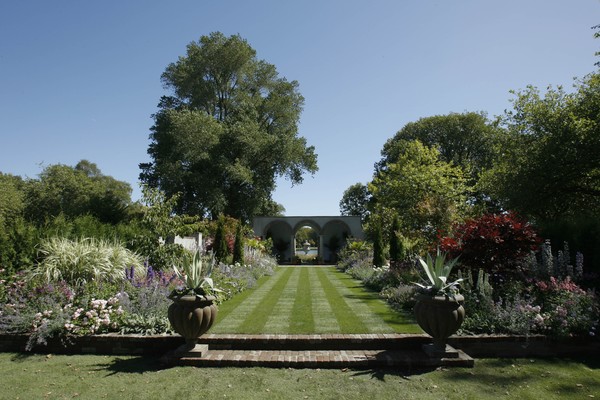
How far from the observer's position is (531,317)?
18.7 ft

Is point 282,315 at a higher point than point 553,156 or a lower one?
lower

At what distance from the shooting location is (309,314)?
24.3 ft

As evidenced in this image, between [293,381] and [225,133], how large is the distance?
22.2 metres

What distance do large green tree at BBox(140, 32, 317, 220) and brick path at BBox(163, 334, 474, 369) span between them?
18.8 meters

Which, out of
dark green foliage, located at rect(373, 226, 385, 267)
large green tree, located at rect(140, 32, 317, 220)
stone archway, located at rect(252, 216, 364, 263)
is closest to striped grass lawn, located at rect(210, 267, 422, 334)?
dark green foliage, located at rect(373, 226, 385, 267)

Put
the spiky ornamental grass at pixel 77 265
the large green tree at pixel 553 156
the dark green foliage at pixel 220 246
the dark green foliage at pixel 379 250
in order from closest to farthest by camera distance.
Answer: the spiky ornamental grass at pixel 77 265, the large green tree at pixel 553 156, the dark green foliage at pixel 220 246, the dark green foliage at pixel 379 250

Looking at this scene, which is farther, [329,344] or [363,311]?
[363,311]

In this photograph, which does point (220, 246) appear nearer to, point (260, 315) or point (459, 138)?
point (260, 315)

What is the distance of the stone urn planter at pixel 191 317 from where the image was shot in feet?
16.7

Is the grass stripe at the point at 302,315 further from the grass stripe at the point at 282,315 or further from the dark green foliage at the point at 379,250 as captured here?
the dark green foliage at the point at 379,250

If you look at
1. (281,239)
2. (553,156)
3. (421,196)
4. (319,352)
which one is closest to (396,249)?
(421,196)

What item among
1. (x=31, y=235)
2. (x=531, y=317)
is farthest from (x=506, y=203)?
(x=31, y=235)

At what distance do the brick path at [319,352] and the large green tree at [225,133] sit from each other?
18.8 metres

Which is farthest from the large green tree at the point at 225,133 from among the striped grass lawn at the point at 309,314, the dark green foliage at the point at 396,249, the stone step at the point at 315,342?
the stone step at the point at 315,342
